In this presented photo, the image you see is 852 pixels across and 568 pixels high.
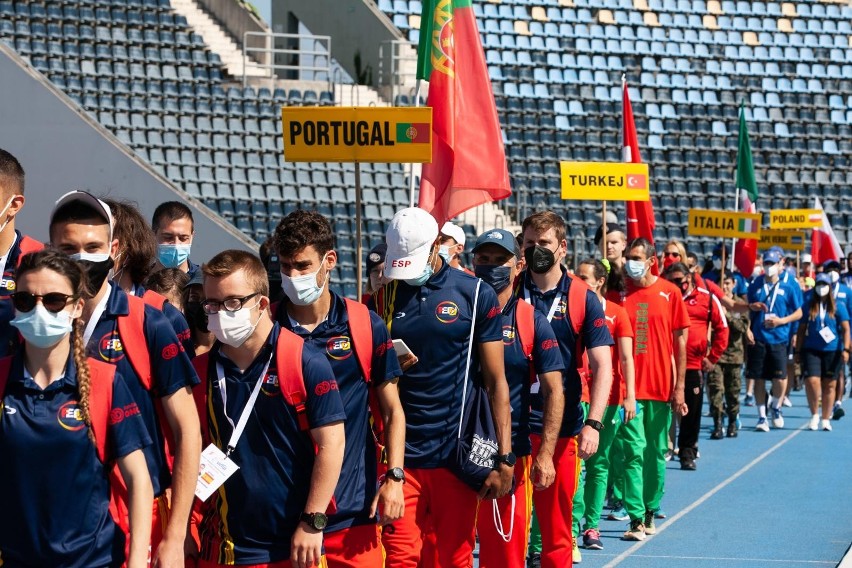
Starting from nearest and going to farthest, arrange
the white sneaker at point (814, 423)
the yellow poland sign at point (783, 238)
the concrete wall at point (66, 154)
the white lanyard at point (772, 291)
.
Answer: the concrete wall at point (66, 154) → the white sneaker at point (814, 423) → the white lanyard at point (772, 291) → the yellow poland sign at point (783, 238)

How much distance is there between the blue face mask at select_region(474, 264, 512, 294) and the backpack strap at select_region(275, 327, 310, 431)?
2.30 m

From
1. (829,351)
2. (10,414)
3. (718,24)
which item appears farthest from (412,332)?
(718,24)

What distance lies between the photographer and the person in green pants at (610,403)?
29.3ft

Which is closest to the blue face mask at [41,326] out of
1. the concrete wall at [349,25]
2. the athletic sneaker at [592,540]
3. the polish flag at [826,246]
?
the athletic sneaker at [592,540]

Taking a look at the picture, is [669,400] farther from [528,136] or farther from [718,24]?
[718,24]

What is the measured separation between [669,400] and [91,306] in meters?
6.72

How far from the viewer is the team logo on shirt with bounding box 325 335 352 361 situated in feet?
16.2

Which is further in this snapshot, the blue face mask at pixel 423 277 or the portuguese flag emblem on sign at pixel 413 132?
the portuguese flag emblem on sign at pixel 413 132

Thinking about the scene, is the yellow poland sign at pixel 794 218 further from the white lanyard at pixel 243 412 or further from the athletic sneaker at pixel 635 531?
the white lanyard at pixel 243 412

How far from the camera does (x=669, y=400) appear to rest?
1025 cm

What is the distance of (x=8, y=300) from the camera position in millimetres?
4410

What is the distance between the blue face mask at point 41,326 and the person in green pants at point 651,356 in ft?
21.1

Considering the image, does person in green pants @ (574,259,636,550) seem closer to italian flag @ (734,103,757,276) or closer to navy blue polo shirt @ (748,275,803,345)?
navy blue polo shirt @ (748,275,803,345)

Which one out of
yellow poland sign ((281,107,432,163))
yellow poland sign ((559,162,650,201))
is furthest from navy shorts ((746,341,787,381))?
yellow poland sign ((281,107,432,163))
